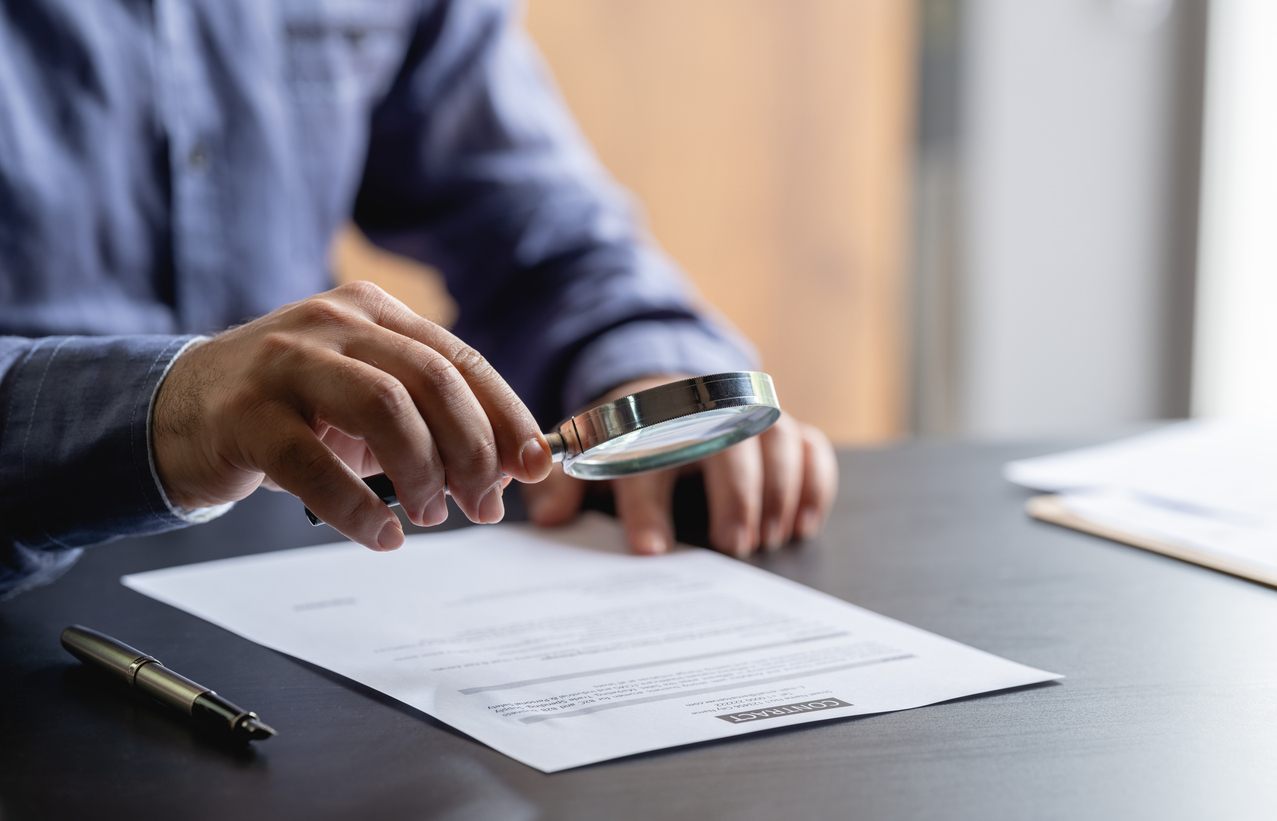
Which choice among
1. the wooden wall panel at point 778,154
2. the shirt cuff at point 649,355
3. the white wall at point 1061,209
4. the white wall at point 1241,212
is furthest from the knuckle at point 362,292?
the white wall at point 1241,212

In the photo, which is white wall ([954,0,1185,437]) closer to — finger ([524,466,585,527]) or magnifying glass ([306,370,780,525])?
finger ([524,466,585,527])

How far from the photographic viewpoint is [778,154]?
6.79 ft

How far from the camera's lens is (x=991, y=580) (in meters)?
0.59

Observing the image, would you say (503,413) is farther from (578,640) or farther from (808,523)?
(808,523)

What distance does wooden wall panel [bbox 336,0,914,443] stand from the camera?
1.89 m

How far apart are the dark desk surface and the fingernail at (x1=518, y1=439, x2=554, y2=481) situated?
4.0 inches

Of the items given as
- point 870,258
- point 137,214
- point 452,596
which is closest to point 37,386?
point 452,596

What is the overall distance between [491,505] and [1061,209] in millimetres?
2250

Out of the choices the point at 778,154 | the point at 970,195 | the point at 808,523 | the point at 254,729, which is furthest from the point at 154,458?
the point at 970,195

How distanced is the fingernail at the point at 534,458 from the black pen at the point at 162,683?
134mm

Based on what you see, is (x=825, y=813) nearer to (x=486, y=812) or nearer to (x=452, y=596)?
(x=486, y=812)

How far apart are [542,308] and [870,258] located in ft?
4.35

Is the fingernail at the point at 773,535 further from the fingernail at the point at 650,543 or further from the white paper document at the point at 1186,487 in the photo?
the white paper document at the point at 1186,487

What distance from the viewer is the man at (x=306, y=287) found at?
420 mm
